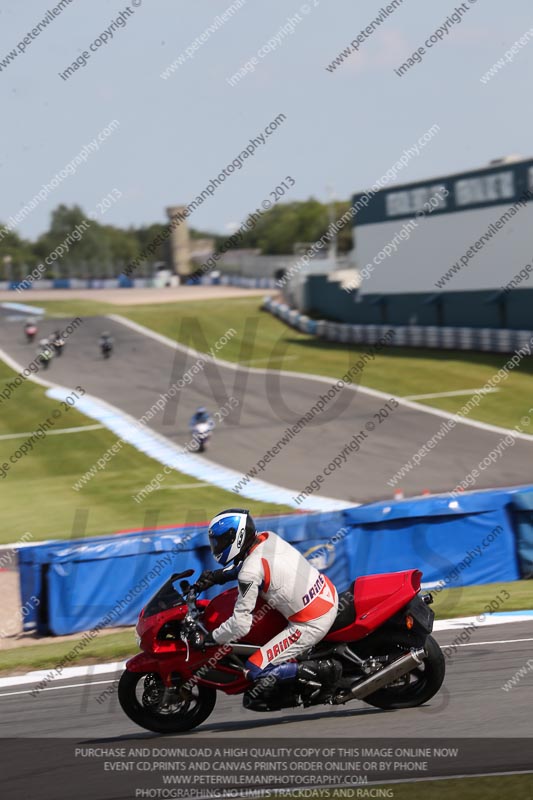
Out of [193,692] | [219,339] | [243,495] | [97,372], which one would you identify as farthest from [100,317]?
[193,692]

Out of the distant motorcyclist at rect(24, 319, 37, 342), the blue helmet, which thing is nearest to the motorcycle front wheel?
the blue helmet

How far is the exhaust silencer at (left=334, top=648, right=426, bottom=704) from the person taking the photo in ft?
22.8

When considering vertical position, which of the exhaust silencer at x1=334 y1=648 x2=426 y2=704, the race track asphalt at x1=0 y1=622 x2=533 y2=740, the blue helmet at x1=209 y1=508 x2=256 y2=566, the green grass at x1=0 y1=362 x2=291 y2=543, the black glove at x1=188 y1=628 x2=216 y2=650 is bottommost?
the race track asphalt at x1=0 y1=622 x2=533 y2=740

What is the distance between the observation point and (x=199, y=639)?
6949mm

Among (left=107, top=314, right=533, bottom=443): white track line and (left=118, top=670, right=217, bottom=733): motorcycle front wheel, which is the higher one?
(left=107, top=314, right=533, bottom=443): white track line

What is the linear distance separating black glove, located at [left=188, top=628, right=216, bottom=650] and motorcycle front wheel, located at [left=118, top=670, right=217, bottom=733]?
1.23 feet

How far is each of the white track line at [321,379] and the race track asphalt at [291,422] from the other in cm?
34

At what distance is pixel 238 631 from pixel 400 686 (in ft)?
4.14

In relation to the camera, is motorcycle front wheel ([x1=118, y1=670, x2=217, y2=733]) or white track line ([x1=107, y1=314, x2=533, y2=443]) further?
white track line ([x1=107, y1=314, x2=533, y2=443])

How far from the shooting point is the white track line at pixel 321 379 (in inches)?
1177

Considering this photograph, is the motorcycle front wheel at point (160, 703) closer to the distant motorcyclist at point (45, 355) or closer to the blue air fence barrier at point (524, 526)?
the blue air fence barrier at point (524, 526)

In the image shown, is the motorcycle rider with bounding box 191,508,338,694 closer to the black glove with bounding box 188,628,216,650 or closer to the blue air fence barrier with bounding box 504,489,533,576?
the black glove with bounding box 188,628,216,650

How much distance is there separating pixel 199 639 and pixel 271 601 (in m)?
0.55

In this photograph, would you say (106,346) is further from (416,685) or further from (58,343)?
(416,685)
